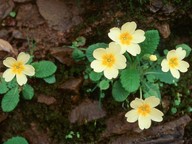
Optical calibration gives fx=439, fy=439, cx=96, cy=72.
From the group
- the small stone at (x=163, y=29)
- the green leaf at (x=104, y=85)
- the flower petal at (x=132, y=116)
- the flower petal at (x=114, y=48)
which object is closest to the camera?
the flower petal at (x=114, y=48)

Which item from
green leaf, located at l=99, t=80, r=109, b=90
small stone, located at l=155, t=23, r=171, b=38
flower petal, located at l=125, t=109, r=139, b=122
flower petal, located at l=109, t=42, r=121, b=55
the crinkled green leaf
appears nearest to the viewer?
flower petal, located at l=109, t=42, r=121, b=55

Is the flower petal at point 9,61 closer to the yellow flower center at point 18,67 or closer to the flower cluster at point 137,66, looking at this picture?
the yellow flower center at point 18,67

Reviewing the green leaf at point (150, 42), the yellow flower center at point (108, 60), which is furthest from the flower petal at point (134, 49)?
the green leaf at point (150, 42)

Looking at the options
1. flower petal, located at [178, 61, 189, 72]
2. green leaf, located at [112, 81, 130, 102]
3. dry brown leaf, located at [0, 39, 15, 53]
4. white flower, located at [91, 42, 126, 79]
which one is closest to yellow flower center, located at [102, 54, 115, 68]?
white flower, located at [91, 42, 126, 79]

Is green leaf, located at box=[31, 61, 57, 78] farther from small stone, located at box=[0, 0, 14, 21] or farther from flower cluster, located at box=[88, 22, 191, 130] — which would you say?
small stone, located at box=[0, 0, 14, 21]

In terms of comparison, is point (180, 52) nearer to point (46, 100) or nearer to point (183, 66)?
point (183, 66)

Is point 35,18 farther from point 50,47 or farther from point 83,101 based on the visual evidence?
point 83,101

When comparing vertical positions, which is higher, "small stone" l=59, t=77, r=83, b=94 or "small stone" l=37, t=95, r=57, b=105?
"small stone" l=59, t=77, r=83, b=94
